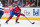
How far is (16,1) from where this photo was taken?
227 inches

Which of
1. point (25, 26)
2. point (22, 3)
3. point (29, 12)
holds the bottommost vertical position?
point (25, 26)

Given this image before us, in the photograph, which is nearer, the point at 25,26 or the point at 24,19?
the point at 25,26

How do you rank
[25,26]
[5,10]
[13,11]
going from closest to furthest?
[25,26] → [13,11] → [5,10]

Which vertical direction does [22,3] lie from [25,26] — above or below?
above

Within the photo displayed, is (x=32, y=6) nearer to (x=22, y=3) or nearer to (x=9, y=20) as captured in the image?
(x=22, y=3)

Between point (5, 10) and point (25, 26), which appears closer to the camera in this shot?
point (25, 26)

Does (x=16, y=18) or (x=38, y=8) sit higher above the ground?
(x=38, y=8)

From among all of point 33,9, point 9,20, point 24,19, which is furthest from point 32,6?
point 9,20

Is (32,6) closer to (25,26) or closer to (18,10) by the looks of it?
(18,10)

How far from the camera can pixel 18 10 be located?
5.61m

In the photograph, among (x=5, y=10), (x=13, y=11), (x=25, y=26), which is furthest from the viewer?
(x=5, y=10)

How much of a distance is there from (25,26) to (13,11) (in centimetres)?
93

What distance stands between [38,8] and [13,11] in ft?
3.61

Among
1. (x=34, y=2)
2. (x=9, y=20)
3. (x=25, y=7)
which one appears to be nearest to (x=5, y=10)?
(x=9, y=20)
